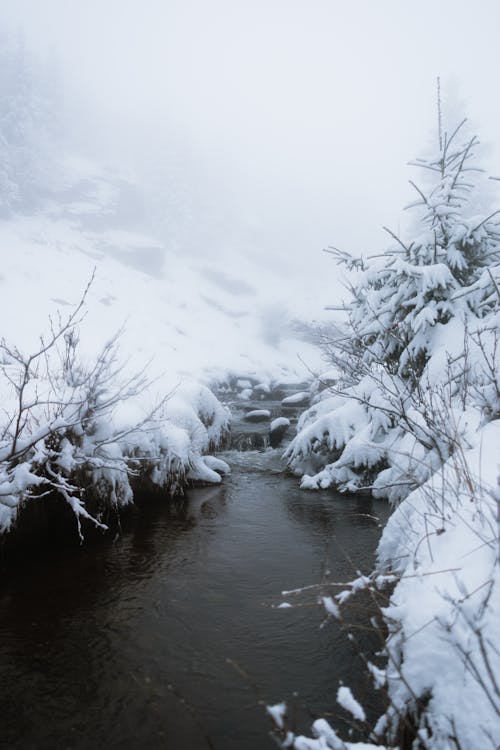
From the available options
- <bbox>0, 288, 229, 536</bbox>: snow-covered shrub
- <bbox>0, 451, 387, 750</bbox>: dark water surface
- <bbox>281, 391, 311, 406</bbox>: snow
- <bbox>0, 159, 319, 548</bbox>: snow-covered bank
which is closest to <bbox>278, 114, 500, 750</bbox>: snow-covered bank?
<bbox>0, 451, 387, 750</bbox>: dark water surface

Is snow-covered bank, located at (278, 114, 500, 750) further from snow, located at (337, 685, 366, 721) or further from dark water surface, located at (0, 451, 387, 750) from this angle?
dark water surface, located at (0, 451, 387, 750)

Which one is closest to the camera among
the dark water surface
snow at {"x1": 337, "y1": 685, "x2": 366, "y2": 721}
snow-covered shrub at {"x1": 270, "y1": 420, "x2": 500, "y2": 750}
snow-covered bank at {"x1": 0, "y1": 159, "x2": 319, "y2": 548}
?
snow at {"x1": 337, "y1": 685, "x2": 366, "y2": 721}

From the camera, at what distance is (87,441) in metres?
6.89

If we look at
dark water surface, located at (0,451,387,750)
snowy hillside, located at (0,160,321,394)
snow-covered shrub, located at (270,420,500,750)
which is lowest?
dark water surface, located at (0,451,387,750)

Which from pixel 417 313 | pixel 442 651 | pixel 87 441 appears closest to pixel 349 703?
pixel 442 651

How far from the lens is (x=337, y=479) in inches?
407

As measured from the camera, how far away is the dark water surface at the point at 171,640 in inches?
132

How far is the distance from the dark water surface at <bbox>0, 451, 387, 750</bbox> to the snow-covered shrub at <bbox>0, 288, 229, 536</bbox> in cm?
99

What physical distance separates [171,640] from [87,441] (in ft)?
11.4

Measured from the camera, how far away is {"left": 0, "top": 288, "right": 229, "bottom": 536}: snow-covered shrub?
4784 mm

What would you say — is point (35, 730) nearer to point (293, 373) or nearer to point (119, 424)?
point (119, 424)

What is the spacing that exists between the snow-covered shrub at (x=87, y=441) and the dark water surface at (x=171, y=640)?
3.25 ft

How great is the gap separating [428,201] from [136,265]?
48.9m

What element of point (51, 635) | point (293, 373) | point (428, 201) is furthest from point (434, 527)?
point (293, 373)
